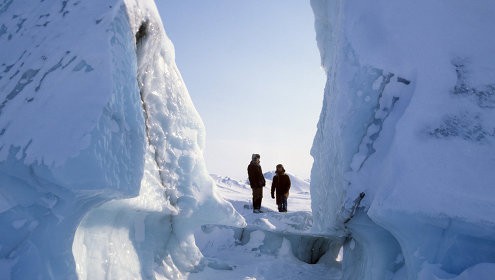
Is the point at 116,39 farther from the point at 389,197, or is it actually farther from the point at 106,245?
the point at 389,197

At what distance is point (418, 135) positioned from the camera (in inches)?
85.0

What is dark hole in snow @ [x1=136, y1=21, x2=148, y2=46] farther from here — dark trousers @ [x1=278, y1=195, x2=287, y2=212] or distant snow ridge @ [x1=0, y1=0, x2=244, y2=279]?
dark trousers @ [x1=278, y1=195, x2=287, y2=212]

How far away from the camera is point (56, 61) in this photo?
8.36 feet

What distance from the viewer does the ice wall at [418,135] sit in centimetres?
192

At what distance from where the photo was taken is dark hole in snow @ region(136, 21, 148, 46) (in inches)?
118

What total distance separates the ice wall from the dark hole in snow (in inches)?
65.4

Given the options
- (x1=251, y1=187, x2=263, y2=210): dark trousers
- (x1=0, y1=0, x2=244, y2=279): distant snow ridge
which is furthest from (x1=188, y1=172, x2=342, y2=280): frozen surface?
(x1=0, y1=0, x2=244, y2=279): distant snow ridge

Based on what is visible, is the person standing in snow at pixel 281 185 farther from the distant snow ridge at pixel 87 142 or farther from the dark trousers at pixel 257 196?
the distant snow ridge at pixel 87 142

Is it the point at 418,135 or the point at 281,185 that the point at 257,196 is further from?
the point at 418,135

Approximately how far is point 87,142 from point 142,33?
4.25ft

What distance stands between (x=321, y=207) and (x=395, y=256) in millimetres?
1452

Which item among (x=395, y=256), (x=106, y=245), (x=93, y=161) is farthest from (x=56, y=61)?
(x=395, y=256)

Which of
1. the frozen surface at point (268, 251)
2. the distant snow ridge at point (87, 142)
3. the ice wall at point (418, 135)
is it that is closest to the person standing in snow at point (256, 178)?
the frozen surface at point (268, 251)

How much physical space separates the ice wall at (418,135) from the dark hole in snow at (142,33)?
166cm
